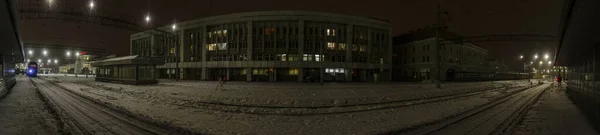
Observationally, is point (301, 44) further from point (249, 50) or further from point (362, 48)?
→ point (362, 48)

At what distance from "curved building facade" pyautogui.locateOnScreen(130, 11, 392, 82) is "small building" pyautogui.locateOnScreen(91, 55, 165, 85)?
14.4 meters

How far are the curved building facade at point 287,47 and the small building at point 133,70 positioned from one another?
47.2 ft

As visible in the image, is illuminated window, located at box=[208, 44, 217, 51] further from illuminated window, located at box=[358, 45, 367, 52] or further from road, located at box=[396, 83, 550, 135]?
road, located at box=[396, 83, 550, 135]

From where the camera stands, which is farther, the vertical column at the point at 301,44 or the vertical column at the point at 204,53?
the vertical column at the point at 204,53

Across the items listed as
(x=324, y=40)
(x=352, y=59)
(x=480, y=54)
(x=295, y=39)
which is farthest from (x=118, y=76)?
(x=480, y=54)

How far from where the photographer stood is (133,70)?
33.5m

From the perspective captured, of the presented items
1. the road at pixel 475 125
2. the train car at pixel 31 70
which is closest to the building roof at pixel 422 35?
the road at pixel 475 125

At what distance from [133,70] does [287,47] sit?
2566 centimetres

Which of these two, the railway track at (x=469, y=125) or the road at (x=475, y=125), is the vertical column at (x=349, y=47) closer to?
the road at (x=475, y=125)

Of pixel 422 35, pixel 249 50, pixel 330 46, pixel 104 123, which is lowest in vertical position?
pixel 104 123

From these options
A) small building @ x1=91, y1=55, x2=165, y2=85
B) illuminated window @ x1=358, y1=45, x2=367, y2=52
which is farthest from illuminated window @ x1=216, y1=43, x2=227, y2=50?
illuminated window @ x1=358, y1=45, x2=367, y2=52

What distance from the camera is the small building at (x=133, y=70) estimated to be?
3312cm

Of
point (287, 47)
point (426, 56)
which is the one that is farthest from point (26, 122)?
point (426, 56)

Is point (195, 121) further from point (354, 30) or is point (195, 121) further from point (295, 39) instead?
point (354, 30)
